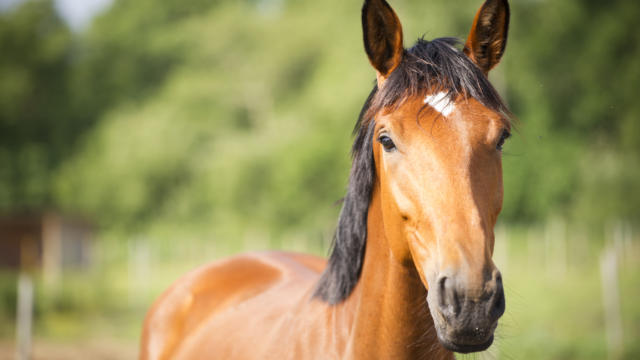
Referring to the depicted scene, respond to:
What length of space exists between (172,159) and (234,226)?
24.0ft

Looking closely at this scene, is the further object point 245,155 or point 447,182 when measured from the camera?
point 245,155

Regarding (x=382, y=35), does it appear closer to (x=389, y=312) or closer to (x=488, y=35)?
(x=488, y=35)

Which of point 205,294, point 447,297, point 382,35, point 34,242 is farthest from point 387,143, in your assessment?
point 34,242

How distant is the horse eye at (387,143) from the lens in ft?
5.71

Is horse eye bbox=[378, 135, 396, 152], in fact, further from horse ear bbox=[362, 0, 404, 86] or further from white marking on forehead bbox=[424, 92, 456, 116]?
horse ear bbox=[362, 0, 404, 86]

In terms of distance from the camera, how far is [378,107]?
183 centimetres

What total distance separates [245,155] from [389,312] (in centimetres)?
2561

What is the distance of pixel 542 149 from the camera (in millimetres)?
18484

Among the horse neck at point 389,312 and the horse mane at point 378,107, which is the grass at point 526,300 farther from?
the horse mane at point 378,107

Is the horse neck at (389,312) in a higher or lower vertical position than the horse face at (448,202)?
lower

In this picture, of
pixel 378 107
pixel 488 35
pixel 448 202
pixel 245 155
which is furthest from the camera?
pixel 245 155

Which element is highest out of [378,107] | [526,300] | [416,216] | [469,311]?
[378,107]

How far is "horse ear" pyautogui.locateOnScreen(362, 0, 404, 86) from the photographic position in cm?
185

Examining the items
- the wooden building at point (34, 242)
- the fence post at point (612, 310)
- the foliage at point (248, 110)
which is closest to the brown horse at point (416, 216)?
the fence post at point (612, 310)
